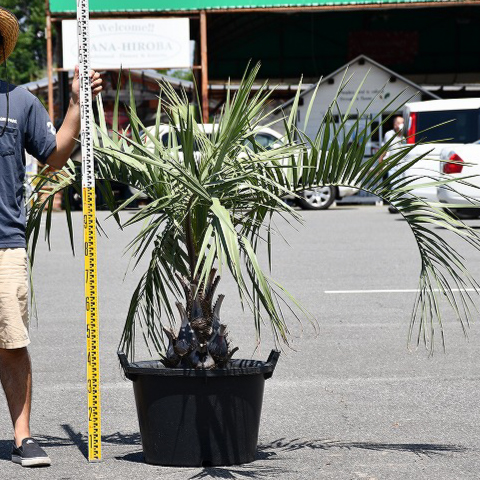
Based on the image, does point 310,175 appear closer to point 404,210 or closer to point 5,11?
point 404,210

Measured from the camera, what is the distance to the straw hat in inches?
196

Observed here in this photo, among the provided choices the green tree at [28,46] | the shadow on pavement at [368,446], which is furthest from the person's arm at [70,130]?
the green tree at [28,46]

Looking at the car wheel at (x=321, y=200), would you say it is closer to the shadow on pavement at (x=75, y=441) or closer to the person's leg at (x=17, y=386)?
the shadow on pavement at (x=75, y=441)

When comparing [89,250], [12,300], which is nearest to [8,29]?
[89,250]

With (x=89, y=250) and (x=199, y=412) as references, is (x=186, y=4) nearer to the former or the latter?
(x=89, y=250)

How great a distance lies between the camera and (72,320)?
31.3 ft

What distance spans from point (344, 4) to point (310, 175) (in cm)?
2266

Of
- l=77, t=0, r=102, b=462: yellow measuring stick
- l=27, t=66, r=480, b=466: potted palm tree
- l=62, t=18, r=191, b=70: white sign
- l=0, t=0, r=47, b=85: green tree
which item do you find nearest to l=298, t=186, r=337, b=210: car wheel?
l=62, t=18, r=191, b=70: white sign

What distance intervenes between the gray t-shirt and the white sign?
21.5 m

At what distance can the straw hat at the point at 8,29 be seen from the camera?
16.3 ft

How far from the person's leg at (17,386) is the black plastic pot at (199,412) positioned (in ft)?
1.55

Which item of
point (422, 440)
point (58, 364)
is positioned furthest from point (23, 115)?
point (58, 364)

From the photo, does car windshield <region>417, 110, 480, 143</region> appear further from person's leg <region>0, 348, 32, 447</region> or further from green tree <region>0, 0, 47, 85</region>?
green tree <region>0, 0, 47, 85</region>

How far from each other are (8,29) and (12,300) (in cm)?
119
